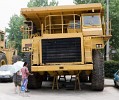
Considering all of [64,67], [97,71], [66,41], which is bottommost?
[97,71]

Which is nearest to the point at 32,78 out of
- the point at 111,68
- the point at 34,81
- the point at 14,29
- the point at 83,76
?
the point at 34,81

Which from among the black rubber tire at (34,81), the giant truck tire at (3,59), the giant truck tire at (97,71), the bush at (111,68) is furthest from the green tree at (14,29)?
the giant truck tire at (97,71)

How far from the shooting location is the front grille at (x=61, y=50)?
16.8 m

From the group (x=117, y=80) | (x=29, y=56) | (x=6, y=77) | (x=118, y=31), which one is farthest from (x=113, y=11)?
(x=29, y=56)

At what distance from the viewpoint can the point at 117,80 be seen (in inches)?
810

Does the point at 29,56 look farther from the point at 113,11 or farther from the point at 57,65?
the point at 113,11

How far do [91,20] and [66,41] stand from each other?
2121mm

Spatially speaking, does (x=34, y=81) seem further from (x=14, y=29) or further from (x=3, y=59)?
(x=14, y=29)

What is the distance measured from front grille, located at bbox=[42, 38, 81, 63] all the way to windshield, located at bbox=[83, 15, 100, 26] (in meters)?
1.71

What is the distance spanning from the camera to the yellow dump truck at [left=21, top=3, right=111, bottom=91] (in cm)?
1681

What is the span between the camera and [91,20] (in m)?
18.3

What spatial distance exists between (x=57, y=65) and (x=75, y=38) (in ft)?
4.81

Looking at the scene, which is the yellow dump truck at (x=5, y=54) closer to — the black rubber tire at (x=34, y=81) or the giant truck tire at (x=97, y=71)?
the black rubber tire at (x=34, y=81)

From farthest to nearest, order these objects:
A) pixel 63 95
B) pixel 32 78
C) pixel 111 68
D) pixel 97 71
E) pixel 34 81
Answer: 1. pixel 111 68
2. pixel 34 81
3. pixel 32 78
4. pixel 97 71
5. pixel 63 95
